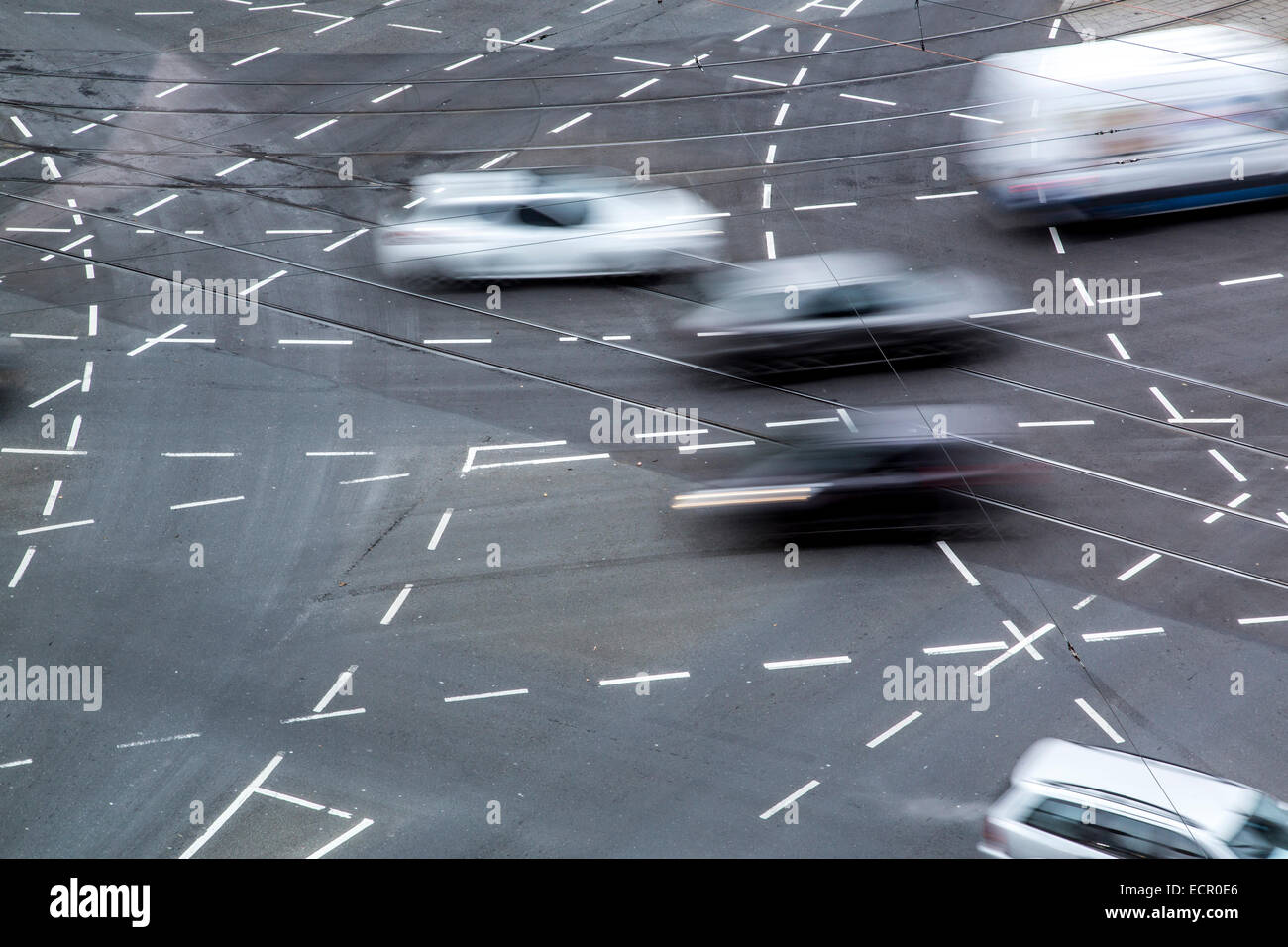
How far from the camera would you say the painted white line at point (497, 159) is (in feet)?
61.1

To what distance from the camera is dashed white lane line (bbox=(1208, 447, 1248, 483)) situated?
42.9ft

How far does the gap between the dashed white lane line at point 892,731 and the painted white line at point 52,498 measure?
28.5ft

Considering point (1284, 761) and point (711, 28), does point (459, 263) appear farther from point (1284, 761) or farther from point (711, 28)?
point (1284, 761)

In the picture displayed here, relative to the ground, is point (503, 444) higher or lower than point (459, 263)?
lower

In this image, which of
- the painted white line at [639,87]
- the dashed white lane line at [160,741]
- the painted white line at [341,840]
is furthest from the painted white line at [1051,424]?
the painted white line at [639,87]

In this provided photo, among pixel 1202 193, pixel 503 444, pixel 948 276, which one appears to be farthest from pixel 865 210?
pixel 503 444

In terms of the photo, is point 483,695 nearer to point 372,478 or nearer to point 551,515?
point 551,515

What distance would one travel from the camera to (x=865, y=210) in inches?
695

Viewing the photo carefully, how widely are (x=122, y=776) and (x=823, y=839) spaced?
18.9 ft

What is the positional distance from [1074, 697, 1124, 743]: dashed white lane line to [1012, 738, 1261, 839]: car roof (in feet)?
1.44

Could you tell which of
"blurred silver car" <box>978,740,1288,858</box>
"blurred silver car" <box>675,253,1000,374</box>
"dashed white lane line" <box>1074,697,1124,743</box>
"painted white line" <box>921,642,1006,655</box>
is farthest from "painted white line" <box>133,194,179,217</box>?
"blurred silver car" <box>978,740,1288,858</box>

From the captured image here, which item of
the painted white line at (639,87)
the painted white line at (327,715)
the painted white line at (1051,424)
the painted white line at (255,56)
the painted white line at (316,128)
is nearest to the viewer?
the painted white line at (327,715)

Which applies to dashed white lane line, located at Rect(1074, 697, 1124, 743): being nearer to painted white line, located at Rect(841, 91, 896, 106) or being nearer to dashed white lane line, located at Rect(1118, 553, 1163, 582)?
dashed white lane line, located at Rect(1118, 553, 1163, 582)

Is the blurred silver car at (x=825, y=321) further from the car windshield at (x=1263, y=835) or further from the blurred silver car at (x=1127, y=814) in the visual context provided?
the car windshield at (x=1263, y=835)
